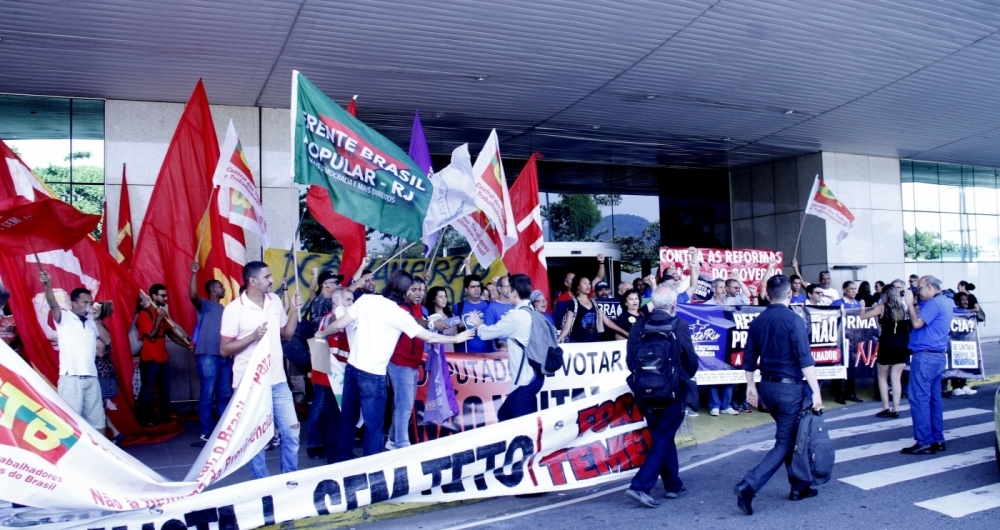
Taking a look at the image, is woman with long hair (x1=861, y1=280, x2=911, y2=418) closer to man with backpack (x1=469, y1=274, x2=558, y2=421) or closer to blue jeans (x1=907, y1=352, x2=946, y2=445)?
blue jeans (x1=907, y1=352, x2=946, y2=445)

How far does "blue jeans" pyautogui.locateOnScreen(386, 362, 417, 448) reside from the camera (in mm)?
6980

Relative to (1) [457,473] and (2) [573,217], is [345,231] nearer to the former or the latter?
(1) [457,473]

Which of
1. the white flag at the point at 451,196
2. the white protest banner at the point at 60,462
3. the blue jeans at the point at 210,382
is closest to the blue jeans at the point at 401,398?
the white flag at the point at 451,196

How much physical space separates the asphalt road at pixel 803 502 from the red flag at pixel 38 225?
4190mm

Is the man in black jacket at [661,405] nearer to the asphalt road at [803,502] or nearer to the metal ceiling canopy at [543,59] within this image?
the asphalt road at [803,502]

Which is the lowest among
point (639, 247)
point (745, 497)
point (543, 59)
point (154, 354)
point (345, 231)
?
point (745, 497)

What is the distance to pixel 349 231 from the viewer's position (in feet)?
29.6

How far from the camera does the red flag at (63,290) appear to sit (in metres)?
8.41

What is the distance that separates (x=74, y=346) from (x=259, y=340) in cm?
224

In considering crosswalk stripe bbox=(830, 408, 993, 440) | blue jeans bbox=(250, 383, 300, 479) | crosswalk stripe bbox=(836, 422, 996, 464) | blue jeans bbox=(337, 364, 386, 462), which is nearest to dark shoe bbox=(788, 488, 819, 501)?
crosswalk stripe bbox=(836, 422, 996, 464)

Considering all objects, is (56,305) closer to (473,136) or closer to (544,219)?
(473,136)

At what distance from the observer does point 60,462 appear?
196 inches

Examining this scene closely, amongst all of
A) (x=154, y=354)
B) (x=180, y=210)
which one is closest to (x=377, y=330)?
(x=154, y=354)

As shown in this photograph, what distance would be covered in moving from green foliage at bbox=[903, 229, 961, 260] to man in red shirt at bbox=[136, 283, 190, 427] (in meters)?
16.5
